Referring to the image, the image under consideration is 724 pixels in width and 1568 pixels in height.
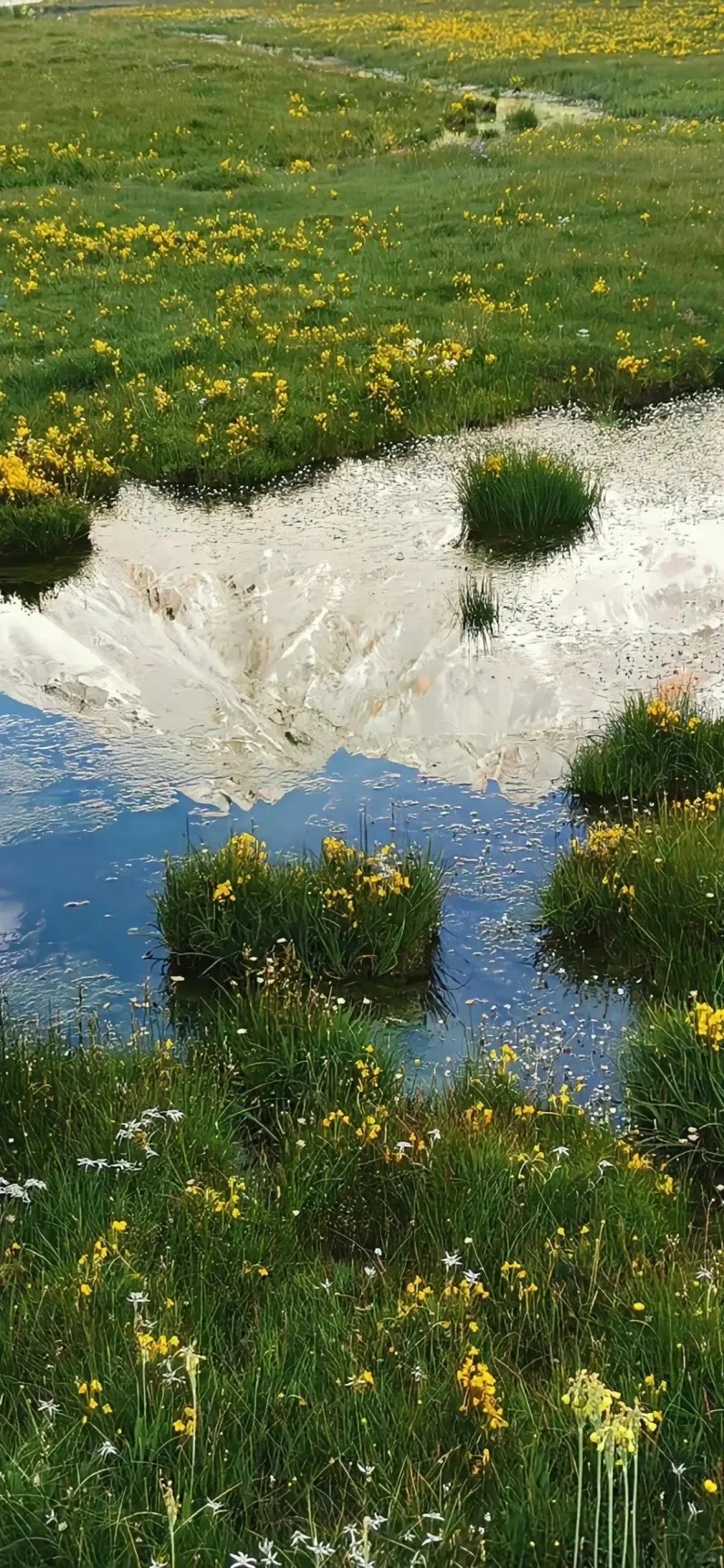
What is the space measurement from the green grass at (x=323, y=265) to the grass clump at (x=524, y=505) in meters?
2.77

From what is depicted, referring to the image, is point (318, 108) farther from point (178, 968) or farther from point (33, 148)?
point (178, 968)

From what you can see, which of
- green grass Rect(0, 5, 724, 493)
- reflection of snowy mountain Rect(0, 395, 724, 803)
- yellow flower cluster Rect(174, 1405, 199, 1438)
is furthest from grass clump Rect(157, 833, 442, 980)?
Answer: green grass Rect(0, 5, 724, 493)

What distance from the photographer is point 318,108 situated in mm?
34219

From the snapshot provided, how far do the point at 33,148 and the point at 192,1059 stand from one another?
28921mm

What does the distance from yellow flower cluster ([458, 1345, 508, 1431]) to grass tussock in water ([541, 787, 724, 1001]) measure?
2872 millimetres

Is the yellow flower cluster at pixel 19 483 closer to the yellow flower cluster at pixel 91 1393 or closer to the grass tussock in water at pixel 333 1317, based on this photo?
the grass tussock in water at pixel 333 1317

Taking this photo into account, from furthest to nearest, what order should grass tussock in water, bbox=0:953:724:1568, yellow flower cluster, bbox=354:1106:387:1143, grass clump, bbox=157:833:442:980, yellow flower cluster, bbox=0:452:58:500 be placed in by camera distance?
yellow flower cluster, bbox=0:452:58:500 → grass clump, bbox=157:833:442:980 → yellow flower cluster, bbox=354:1106:387:1143 → grass tussock in water, bbox=0:953:724:1568

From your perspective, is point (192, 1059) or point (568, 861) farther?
point (568, 861)

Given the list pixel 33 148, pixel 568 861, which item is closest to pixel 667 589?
pixel 568 861

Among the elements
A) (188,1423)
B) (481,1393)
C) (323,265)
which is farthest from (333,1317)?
(323,265)

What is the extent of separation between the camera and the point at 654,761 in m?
8.30

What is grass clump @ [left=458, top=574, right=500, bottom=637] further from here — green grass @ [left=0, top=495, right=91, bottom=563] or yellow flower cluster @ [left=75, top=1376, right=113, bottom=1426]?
yellow flower cluster @ [left=75, top=1376, right=113, bottom=1426]

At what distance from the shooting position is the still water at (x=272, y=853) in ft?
21.2

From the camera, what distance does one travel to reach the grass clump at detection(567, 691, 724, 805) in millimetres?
8203
